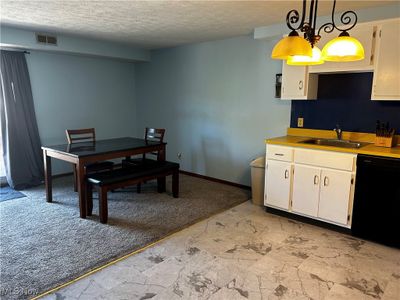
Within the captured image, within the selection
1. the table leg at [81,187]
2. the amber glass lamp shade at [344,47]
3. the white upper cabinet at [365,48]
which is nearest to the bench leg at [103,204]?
the table leg at [81,187]

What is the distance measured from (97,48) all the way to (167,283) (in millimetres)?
4071

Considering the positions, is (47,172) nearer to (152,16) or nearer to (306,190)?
(152,16)

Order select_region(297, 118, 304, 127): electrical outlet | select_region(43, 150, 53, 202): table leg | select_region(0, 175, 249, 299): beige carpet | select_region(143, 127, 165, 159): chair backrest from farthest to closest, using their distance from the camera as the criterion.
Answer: select_region(143, 127, 165, 159): chair backrest < select_region(297, 118, 304, 127): electrical outlet < select_region(43, 150, 53, 202): table leg < select_region(0, 175, 249, 299): beige carpet

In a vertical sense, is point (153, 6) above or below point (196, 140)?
above

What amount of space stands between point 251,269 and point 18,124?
163 inches

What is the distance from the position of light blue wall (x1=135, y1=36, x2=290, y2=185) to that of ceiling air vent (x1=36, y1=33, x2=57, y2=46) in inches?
74.8

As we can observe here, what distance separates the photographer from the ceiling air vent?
4.25 metres

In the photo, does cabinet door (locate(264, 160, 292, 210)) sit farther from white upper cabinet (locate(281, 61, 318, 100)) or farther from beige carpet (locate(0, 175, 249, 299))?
white upper cabinet (locate(281, 61, 318, 100))

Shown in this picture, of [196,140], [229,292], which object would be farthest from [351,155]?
[196,140]

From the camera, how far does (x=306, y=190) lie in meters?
3.28

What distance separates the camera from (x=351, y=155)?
2.92 meters

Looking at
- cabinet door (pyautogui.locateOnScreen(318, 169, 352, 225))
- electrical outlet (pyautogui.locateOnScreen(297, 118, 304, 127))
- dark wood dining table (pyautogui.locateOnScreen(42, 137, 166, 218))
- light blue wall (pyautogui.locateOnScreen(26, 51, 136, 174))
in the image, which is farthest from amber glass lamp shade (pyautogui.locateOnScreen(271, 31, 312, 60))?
light blue wall (pyautogui.locateOnScreen(26, 51, 136, 174))

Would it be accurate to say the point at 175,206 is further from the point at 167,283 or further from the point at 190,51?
the point at 190,51

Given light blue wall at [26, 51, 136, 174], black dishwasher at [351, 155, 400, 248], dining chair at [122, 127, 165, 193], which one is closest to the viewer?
black dishwasher at [351, 155, 400, 248]
